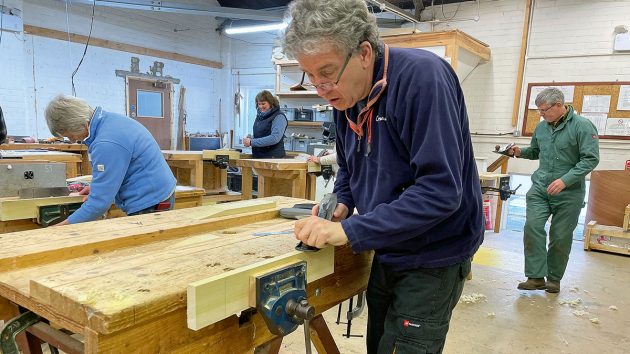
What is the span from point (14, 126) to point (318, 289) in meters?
6.59

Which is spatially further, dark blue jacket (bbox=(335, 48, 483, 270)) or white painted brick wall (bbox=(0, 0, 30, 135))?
white painted brick wall (bbox=(0, 0, 30, 135))

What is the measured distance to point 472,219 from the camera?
1.00 metres

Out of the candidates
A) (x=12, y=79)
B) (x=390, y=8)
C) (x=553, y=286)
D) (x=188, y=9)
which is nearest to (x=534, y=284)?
(x=553, y=286)

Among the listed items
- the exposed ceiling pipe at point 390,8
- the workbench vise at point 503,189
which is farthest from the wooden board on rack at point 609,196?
the exposed ceiling pipe at point 390,8

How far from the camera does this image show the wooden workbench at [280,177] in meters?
3.64

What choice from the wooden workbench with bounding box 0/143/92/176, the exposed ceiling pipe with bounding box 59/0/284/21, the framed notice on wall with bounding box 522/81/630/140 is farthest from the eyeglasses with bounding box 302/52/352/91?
the exposed ceiling pipe with bounding box 59/0/284/21

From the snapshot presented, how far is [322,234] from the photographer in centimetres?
87

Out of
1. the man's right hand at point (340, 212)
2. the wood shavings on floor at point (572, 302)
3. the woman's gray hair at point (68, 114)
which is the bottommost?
the wood shavings on floor at point (572, 302)

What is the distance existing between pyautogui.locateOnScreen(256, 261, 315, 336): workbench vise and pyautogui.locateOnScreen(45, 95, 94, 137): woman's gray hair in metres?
1.56

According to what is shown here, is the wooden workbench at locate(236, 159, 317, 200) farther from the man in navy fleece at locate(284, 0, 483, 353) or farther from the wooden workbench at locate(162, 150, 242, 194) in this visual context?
the man in navy fleece at locate(284, 0, 483, 353)

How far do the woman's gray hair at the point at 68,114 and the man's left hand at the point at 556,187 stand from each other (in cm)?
294

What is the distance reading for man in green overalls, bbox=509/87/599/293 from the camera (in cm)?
293

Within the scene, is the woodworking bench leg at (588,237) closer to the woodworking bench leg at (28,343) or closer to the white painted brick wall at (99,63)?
the woodworking bench leg at (28,343)

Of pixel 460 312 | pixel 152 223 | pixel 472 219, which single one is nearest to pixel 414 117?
pixel 472 219
